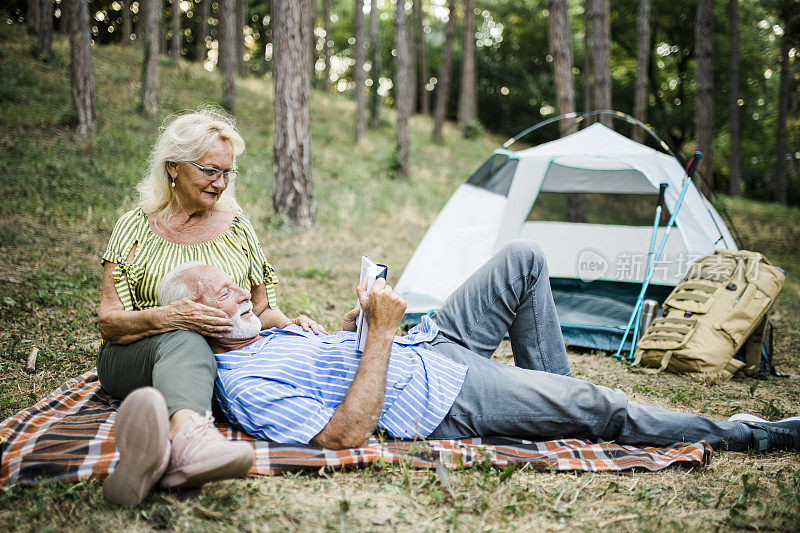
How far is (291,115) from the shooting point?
6.62m

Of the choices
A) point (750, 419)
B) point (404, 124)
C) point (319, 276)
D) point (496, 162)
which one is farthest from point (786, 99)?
point (750, 419)

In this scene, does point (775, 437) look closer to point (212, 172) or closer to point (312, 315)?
point (212, 172)

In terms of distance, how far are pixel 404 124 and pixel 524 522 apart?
31.3 ft

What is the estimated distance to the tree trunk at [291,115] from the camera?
21.2 feet

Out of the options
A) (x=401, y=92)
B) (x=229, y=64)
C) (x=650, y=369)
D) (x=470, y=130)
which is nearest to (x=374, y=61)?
(x=401, y=92)

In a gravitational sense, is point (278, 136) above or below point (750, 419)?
above

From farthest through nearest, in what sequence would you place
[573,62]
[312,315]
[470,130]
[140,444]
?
[573,62]
[470,130]
[312,315]
[140,444]

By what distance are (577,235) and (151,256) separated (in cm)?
439

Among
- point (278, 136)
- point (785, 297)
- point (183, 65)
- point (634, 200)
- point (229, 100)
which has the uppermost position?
point (183, 65)

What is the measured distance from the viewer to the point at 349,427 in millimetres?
1912

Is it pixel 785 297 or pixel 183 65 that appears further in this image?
pixel 183 65

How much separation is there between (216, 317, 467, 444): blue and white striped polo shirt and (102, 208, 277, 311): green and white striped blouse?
1.29 feet

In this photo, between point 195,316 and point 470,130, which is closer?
point 195,316

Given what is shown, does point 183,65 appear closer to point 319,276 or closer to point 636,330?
point 319,276
